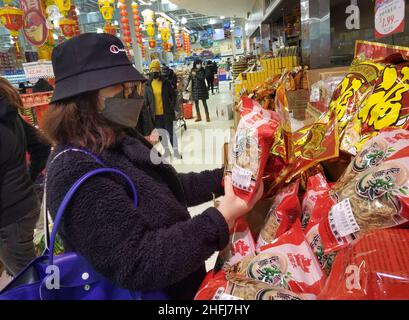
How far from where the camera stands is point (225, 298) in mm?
632

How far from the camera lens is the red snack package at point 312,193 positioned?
819 mm

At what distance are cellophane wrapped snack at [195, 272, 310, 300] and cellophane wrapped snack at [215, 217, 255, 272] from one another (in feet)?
0.36

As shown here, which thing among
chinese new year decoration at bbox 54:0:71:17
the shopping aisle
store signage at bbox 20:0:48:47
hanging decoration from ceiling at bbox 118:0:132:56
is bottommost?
the shopping aisle

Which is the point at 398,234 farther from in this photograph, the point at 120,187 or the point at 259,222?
the point at 120,187

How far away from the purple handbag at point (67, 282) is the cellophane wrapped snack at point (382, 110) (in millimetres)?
607

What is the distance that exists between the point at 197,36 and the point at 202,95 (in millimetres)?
21402

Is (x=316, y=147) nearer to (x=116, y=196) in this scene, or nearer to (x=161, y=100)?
(x=116, y=196)

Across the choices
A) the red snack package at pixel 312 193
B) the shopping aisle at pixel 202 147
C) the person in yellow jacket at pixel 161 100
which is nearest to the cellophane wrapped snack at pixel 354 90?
the red snack package at pixel 312 193

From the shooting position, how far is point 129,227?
0.69 m

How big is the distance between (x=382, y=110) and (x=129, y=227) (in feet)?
2.31

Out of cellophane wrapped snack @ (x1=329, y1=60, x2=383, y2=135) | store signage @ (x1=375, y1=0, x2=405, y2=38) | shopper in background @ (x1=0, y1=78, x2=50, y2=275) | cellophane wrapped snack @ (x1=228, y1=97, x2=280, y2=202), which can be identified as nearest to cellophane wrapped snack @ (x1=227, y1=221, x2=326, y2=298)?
cellophane wrapped snack @ (x1=228, y1=97, x2=280, y2=202)

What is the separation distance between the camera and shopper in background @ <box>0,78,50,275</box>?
1.69 meters

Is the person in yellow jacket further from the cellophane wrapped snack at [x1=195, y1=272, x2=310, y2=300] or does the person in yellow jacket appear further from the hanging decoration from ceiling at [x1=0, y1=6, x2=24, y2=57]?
the cellophane wrapped snack at [x1=195, y1=272, x2=310, y2=300]

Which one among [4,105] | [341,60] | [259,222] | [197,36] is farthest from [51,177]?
[197,36]
